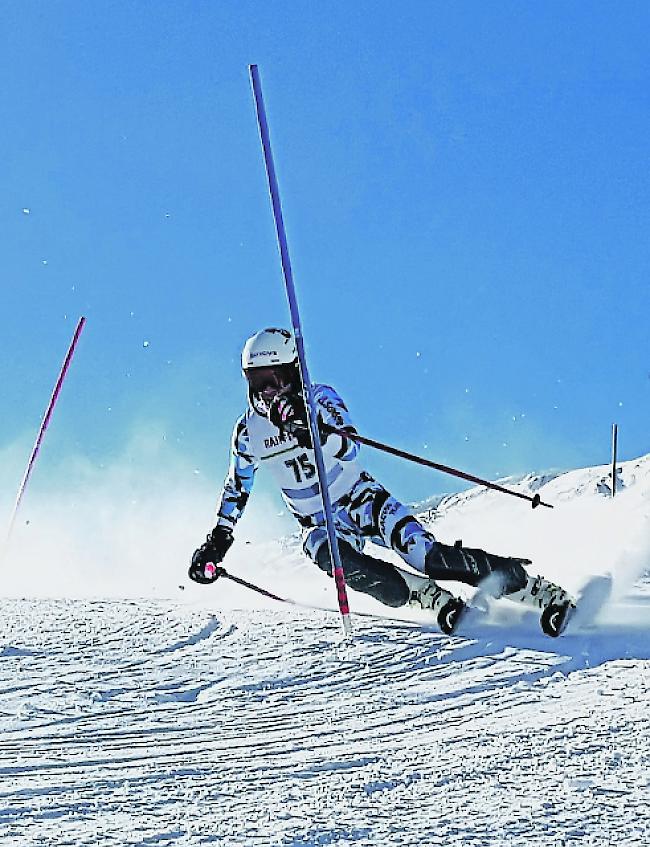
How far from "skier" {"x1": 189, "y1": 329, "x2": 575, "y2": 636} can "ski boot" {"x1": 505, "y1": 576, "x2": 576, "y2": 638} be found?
0.01 meters

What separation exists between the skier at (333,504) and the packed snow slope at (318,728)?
0.78 feet

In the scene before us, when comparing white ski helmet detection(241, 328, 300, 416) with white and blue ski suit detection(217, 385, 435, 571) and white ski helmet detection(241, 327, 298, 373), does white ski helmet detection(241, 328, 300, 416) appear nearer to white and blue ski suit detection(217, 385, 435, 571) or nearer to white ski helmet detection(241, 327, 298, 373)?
→ white ski helmet detection(241, 327, 298, 373)

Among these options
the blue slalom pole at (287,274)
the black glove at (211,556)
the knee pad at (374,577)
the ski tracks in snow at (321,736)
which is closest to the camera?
the ski tracks in snow at (321,736)

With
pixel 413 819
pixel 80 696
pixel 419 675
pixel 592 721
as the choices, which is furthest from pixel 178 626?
pixel 413 819

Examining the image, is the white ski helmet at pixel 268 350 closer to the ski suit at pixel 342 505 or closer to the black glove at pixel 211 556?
the ski suit at pixel 342 505

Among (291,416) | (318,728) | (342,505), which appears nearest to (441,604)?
(342,505)

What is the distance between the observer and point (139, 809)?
7.45 feet

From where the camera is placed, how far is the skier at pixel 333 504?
5.20m

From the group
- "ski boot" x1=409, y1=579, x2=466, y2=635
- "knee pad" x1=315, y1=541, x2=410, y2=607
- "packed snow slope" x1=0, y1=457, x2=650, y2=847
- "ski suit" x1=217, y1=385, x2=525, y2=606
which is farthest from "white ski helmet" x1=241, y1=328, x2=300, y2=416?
"ski boot" x1=409, y1=579, x2=466, y2=635

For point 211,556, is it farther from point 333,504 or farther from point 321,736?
point 321,736

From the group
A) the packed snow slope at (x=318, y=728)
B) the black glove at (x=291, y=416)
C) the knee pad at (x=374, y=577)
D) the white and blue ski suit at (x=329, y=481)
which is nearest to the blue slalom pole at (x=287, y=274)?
the knee pad at (x=374, y=577)

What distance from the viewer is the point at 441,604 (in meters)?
5.02

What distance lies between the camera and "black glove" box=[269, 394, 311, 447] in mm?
5738

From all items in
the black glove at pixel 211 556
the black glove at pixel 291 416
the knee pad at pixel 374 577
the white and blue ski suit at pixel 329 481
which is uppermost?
the black glove at pixel 291 416
